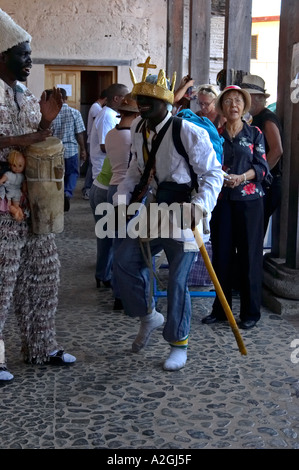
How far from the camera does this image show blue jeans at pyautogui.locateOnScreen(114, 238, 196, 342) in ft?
13.5

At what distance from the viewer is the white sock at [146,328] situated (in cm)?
439

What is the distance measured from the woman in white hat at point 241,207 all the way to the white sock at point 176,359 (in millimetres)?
948

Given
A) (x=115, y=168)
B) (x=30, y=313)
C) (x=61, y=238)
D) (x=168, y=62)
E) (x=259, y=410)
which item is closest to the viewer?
(x=259, y=410)

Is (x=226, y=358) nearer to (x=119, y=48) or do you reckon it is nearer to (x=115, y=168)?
(x=115, y=168)

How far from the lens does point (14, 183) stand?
386 centimetres

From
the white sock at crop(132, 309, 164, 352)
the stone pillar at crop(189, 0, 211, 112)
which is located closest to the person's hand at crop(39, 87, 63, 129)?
the white sock at crop(132, 309, 164, 352)

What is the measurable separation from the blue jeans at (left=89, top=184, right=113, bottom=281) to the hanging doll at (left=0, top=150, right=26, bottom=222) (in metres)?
2.01

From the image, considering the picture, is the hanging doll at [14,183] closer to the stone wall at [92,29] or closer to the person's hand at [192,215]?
the person's hand at [192,215]

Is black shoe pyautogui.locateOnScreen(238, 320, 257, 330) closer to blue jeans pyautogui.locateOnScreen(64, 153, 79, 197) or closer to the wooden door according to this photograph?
blue jeans pyautogui.locateOnScreen(64, 153, 79, 197)

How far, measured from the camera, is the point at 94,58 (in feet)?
49.2

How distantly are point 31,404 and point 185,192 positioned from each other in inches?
58.7

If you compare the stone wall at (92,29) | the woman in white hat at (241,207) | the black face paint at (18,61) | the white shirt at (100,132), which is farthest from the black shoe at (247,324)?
the stone wall at (92,29)

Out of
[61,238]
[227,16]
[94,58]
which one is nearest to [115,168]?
[227,16]

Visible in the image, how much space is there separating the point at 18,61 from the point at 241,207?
78.5 inches
